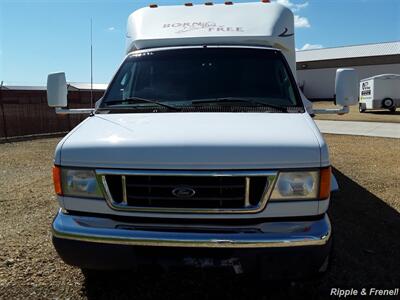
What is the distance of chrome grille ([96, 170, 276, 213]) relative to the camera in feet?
9.35

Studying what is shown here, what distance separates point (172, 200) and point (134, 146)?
0.45 meters

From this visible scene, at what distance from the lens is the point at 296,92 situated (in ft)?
13.2

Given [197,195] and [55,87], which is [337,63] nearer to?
[55,87]

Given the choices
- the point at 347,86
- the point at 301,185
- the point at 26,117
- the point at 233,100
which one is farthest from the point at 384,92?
the point at 301,185

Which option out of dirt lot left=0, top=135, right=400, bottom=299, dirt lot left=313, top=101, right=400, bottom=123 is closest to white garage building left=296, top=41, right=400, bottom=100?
dirt lot left=313, top=101, right=400, bottom=123

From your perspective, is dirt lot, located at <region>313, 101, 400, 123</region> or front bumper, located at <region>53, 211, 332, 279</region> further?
dirt lot, located at <region>313, 101, 400, 123</region>

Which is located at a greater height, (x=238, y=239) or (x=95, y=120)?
(x=95, y=120)

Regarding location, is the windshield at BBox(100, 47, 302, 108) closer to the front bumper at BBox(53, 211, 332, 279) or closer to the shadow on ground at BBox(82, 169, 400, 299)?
the front bumper at BBox(53, 211, 332, 279)

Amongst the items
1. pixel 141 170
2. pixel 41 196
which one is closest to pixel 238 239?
pixel 141 170

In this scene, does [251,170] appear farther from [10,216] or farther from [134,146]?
[10,216]

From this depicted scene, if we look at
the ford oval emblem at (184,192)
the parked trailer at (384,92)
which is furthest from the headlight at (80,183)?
the parked trailer at (384,92)

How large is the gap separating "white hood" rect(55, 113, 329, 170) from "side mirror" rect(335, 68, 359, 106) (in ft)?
3.88

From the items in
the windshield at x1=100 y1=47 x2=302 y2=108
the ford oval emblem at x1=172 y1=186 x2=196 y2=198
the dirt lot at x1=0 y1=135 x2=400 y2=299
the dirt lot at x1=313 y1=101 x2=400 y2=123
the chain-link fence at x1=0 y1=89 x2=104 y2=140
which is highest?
the windshield at x1=100 y1=47 x2=302 y2=108

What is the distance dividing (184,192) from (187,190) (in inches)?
1.0
